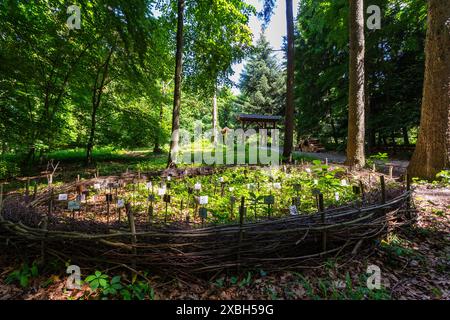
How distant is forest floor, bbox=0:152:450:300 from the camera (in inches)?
84.0

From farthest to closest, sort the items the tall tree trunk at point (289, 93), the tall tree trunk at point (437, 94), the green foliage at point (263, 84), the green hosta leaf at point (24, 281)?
the green foliage at point (263, 84), the tall tree trunk at point (289, 93), the tall tree trunk at point (437, 94), the green hosta leaf at point (24, 281)

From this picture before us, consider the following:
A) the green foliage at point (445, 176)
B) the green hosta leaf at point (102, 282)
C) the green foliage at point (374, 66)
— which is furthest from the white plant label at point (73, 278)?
the green foliage at point (374, 66)

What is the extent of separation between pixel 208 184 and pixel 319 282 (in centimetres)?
413

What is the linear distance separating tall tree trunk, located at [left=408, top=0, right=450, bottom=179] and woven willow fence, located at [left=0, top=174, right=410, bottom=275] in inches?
142

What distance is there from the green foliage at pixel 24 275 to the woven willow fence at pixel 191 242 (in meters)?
0.15

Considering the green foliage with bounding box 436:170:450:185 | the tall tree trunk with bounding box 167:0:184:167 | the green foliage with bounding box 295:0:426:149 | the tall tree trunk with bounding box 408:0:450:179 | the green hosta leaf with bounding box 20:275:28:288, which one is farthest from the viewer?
the green foliage with bounding box 295:0:426:149

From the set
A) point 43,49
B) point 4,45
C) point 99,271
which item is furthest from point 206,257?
point 43,49

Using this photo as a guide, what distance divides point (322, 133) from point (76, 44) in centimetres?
1729

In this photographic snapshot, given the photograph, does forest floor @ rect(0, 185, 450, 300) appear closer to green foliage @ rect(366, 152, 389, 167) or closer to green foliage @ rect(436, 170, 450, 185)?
green foliage @ rect(436, 170, 450, 185)

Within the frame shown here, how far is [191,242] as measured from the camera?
228 cm

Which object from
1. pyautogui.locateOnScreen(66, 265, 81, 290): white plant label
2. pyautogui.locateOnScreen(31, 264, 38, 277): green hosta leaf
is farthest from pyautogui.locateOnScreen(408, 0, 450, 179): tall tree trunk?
pyautogui.locateOnScreen(31, 264, 38, 277): green hosta leaf

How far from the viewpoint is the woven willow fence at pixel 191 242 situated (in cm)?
223

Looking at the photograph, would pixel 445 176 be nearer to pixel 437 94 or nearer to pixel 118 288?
pixel 437 94

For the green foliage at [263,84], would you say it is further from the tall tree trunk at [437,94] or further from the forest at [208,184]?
the tall tree trunk at [437,94]
